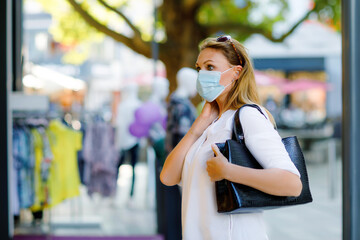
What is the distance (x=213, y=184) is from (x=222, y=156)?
0.16 meters

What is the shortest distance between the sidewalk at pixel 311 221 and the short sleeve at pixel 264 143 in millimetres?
4507

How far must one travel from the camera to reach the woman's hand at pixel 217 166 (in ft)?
5.91

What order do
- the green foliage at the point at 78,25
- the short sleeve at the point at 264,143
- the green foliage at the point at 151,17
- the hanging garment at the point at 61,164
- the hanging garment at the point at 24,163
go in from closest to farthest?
the short sleeve at the point at 264,143
the hanging garment at the point at 24,163
the hanging garment at the point at 61,164
the green foliage at the point at 78,25
the green foliage at the point at 151,17

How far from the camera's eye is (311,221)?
7.12 metres

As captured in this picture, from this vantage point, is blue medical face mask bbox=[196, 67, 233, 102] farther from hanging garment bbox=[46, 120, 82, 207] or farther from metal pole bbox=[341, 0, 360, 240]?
hanging garment bbox=[46, 120, 82, 207]

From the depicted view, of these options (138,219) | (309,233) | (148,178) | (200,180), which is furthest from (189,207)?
(148,178)

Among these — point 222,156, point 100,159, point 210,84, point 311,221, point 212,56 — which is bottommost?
point 311,221

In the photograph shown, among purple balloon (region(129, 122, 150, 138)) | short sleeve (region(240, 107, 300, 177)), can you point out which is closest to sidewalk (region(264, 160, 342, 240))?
purple balloon (region(129, 122, 150, 138))

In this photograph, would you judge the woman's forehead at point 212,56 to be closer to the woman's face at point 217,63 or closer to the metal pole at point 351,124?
the woman's face at point 217,63

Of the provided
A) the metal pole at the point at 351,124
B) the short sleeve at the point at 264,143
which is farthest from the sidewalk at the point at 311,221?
the short sleeve at the point at 264,143

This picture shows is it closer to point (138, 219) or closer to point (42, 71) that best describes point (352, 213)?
point (138, 219)

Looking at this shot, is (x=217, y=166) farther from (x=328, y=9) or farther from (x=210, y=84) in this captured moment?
(x=328, y=9)

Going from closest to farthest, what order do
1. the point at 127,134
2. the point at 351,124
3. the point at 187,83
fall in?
the point at 351,124
the point at 187,83
the point at 127,134
